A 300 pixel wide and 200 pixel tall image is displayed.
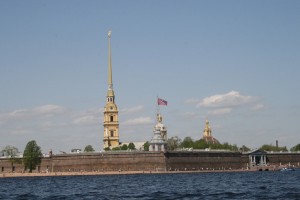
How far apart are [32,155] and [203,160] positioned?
35933 mm

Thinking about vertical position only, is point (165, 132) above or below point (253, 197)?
above

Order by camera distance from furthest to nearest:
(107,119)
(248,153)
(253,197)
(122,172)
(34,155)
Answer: (107,119) < (248,153) < (34,155) < (122,172) < (253,197)

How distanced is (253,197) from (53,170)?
105357 mm

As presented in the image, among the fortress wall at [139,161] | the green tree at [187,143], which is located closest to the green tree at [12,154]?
the fortress wall at [139,161]

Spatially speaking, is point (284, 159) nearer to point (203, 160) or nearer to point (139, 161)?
point (203, 160)

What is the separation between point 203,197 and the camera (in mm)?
56562

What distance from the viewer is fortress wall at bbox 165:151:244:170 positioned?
146m

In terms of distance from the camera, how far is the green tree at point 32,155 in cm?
15562

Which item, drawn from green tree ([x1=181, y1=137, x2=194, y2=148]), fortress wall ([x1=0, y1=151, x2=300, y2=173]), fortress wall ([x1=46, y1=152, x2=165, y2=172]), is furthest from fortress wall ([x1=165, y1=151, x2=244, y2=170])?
green tree ([x1=181, y1=137, x2=194, y2=148])

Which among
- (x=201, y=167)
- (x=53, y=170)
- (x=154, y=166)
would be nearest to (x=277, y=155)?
(x=201, y=167)

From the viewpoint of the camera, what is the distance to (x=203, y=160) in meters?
154

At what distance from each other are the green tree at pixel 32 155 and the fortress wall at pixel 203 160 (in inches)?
1174

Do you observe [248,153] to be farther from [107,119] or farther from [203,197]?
[203,197]

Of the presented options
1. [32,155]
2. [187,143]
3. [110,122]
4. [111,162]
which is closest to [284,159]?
[187,143]
